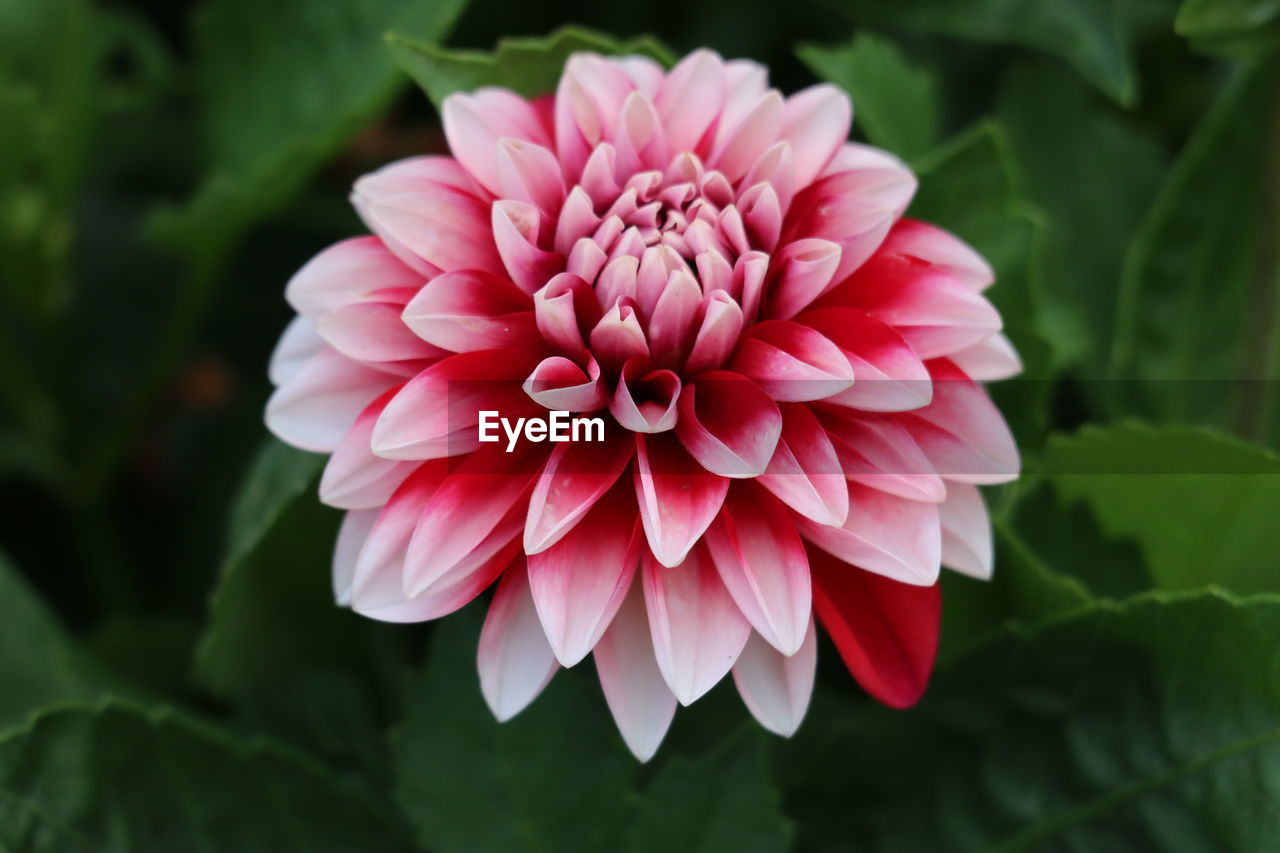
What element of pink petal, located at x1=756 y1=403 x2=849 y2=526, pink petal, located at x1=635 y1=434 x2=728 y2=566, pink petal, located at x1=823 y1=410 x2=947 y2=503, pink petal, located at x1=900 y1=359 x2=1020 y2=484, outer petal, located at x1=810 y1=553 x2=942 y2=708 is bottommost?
outer petal, located at x1=810 y1=553 x2=942 y2=708

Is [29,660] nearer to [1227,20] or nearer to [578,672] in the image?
[578,672]

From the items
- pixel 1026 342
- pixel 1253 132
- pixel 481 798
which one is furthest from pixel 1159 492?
A: pixel 481 798

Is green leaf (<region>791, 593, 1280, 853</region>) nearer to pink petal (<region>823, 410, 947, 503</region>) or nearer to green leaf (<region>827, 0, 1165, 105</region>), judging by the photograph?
pink petal (<region>823, 410, 947, 503</region>)

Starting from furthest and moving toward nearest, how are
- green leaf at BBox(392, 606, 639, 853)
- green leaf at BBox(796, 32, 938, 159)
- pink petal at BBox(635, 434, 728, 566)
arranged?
green leaf at BBox(796, 32, 938, 159) < green leaf at BBox(392, 606, 639, 853) < pink petal at BBox(635, 434, 728, 566)

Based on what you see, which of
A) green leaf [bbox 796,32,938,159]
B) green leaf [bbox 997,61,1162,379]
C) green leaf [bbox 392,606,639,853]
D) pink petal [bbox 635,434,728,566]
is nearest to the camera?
pink petal [bbox 635,434,728,566]

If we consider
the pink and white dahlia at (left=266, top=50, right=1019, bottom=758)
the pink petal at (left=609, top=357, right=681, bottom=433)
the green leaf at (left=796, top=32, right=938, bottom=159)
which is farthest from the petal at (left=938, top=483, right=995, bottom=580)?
the green leaf at (left=796, top=32, right=938, bottom=159)

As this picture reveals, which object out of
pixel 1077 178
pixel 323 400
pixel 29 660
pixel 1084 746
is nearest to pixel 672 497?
pixel 323 400

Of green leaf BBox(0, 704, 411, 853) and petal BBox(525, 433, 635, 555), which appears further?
green leaf BBox(0, 704, 411, 853)

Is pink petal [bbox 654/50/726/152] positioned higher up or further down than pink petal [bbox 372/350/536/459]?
higher up
